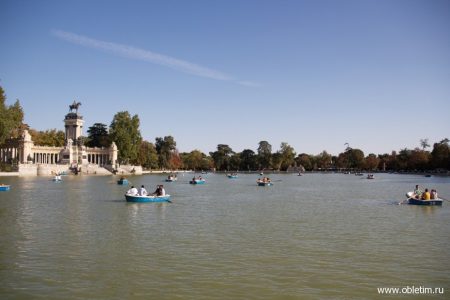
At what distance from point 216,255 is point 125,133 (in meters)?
114

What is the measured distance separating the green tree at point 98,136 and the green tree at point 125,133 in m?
12.1

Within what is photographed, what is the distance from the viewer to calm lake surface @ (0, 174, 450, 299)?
13.1 metres

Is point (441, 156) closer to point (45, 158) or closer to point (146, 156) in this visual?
point (146, 156)

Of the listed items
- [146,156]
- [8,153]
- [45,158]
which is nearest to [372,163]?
[146,156]

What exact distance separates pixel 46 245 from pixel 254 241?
8863 mm

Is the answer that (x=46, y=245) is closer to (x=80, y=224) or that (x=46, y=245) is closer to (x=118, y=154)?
(x=80, y=224)

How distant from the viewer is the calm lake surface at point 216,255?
13.1m

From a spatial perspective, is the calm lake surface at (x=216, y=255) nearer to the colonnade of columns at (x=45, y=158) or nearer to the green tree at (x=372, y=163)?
the colonnade of columns at (x=45, y=158)

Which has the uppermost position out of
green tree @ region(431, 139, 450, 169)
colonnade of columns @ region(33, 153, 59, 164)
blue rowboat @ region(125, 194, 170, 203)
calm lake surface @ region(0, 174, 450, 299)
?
green tree @ region(431, 139, 450, 169)

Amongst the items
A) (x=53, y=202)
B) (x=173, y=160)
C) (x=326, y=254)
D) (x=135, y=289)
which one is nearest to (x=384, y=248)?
(x=326, y=254)

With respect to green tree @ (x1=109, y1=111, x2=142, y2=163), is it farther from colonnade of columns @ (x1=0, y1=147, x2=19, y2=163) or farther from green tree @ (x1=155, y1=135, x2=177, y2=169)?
green tree @ (x1=155, y1=135, x2=177, y2=169)

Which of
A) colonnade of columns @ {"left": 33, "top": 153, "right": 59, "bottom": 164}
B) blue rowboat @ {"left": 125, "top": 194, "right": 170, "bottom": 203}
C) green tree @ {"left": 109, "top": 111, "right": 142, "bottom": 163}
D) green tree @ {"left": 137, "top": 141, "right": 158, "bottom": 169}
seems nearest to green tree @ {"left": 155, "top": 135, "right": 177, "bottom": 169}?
green tree @ {"left": 137, "top": 141, "right": 158, "bottom": 169}

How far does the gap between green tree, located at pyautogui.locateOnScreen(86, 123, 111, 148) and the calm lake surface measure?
113901 mm

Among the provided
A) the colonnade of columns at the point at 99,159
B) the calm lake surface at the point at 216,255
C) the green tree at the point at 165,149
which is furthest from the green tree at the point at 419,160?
the calm lake surface at the point at 216,255
